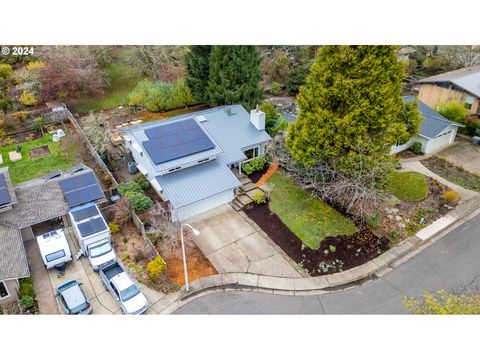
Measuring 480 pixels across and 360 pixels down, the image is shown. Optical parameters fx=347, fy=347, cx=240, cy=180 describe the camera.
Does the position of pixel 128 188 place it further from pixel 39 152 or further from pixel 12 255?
pixel 39 152

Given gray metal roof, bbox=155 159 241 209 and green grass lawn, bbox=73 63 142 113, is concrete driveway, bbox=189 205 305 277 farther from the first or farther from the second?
green grass lawn, bbox=73 63 142 113

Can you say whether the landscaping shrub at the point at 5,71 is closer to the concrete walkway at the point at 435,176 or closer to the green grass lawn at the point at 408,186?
the green grass lawn at the point at 408,186

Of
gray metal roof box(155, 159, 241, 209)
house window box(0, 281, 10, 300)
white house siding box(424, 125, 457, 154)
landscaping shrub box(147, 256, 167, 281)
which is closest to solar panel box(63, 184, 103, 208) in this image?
gray metal roof box(155, 159, 241, 209)

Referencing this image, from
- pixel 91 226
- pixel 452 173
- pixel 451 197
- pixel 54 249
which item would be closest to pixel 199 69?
pixel 91 226

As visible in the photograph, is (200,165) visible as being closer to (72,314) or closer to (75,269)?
(75,269)

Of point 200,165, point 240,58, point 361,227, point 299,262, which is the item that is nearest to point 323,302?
point 299,262
